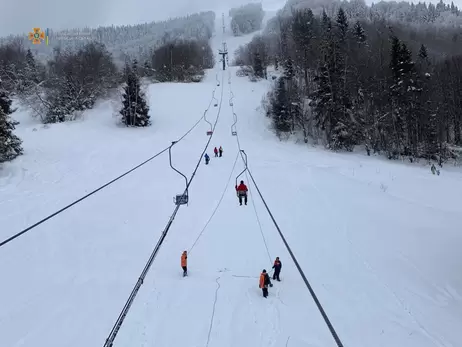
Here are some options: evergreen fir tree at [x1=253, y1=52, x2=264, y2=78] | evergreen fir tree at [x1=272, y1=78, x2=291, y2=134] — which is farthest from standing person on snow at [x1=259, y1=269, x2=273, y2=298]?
evergreen fir tree at [x1=253, y1=52, x2=264, y2=78]

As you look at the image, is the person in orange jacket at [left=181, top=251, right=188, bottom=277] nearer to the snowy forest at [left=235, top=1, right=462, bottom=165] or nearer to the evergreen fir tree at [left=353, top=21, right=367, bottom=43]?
the snowy forest at [left=235, top=1, right=462, bottom=165]

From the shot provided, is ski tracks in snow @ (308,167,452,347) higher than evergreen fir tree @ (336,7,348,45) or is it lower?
lower

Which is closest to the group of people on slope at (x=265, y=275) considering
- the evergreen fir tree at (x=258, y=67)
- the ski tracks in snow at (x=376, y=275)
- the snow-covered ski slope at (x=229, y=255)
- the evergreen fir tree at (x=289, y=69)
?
the snow-covered ski slope at (x=229, y=255)

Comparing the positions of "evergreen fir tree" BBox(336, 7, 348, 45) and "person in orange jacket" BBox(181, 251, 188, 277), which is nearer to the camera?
"person in orange jacket" BBox(181, 251, 188, 277)

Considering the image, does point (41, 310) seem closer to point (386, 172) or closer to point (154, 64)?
point (386, 172)

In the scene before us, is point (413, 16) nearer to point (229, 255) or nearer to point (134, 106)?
point (134, 106)

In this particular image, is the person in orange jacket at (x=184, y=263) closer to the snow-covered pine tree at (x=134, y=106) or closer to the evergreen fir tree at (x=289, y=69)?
the snow-covered pine tree at (x=134, y=106)
